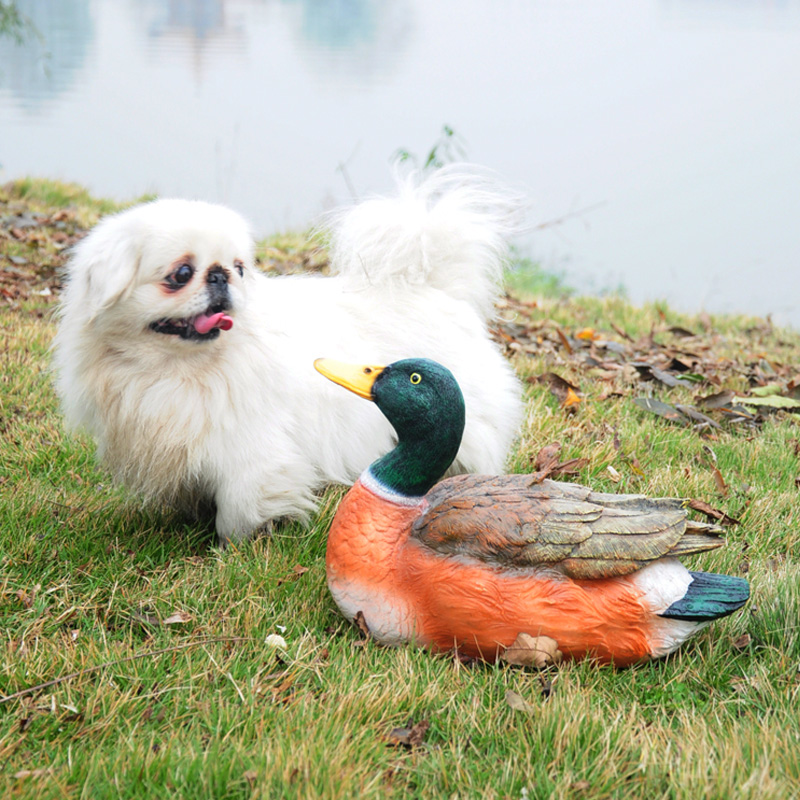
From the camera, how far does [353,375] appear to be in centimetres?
233

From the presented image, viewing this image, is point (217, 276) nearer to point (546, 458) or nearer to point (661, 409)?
point (546, 458)

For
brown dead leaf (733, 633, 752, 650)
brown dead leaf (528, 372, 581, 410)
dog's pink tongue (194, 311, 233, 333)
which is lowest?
brown dead leaf (528, 372, 581, 410)

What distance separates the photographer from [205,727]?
1920 millimetres

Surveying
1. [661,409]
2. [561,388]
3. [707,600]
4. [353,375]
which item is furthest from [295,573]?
[661,409]

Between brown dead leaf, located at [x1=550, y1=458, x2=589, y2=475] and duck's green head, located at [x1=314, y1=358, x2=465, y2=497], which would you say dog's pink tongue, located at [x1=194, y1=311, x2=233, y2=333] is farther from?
brown dead leaf, located at [x1=550, y1=458, x2=589, y2=475]

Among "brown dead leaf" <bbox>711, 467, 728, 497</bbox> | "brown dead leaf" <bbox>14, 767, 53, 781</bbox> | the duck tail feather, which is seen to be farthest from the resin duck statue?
"brown dead leaf" <bbox>711, 467, 728, 497</bbox>

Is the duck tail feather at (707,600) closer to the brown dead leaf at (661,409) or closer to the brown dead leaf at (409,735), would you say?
the brown dead leaf at (409,735)

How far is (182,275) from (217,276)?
0.34 feet

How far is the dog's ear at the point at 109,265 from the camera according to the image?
245 cm

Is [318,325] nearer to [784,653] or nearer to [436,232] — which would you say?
[436,232]

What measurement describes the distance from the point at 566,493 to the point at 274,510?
40.1 inches

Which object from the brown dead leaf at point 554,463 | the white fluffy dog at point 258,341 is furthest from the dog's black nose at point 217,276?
the brown dead leaf at point 554,463

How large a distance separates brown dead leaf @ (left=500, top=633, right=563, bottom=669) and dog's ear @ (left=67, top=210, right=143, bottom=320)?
1519mm

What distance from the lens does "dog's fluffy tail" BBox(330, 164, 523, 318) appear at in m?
3.18
